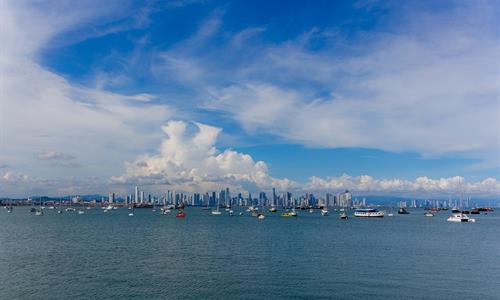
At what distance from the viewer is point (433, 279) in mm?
66562

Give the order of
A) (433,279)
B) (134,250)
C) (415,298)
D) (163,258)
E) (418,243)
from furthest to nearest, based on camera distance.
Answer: (418,243) < (134,250) < (163,258) < (433,279) < (415,298)

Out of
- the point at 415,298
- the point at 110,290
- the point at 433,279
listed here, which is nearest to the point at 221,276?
the point at 110,290

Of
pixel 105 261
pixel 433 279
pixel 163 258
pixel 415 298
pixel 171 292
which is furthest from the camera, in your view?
pixel 163 258

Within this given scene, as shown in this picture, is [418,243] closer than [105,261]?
No

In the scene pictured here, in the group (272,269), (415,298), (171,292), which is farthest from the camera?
(272,269)

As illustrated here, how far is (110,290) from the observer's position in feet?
194

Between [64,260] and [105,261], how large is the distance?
8935 millimetres

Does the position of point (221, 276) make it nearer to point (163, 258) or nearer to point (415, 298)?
point (163, 258)

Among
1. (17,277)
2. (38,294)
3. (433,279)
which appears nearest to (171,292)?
(38,294)

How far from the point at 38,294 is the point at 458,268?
72.7m

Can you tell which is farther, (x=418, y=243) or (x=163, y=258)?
(x=418, y=243)

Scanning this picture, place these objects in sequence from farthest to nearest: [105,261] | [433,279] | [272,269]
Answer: [105,261]
[272,269]
[433,279]

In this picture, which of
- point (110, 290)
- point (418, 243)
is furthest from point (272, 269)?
point (418, 243)

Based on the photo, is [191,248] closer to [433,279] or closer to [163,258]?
[163,258]
